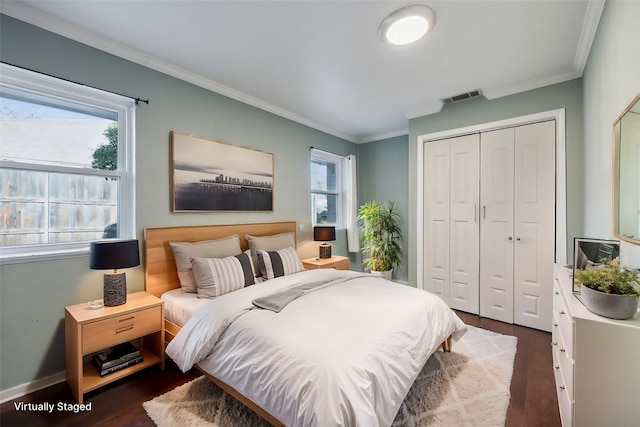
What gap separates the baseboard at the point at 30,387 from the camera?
184 cm

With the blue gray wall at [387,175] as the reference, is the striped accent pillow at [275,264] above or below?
below

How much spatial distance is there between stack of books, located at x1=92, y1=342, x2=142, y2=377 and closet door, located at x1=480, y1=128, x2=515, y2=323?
362 cm

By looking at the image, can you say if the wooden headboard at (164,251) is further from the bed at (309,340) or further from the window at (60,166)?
the window at (60,166)

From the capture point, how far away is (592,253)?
5.10ft

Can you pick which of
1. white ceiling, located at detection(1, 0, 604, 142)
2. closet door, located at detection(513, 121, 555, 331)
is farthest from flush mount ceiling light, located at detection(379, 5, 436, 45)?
closet door, located at detection(513, 121, 555, 331)

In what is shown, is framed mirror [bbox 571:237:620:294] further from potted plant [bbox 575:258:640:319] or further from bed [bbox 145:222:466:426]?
bed [bbox 145:222:466:426]

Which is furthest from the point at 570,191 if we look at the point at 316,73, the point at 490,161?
the point at 316,73

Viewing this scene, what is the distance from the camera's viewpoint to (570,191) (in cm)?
273

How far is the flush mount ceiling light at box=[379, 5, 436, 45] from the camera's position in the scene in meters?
1.86

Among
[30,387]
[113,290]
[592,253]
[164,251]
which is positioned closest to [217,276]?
[164,251]

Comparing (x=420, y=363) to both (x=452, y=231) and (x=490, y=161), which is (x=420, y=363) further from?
(x=490, y=161)

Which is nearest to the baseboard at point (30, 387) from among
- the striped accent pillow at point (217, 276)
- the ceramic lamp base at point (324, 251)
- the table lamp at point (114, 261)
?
the table lamp at point (114, 261)

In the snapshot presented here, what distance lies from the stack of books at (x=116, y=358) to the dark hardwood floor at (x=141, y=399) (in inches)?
4.8

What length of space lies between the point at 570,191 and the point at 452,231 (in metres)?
1.22
